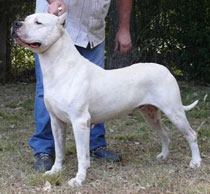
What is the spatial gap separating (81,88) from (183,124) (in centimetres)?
113

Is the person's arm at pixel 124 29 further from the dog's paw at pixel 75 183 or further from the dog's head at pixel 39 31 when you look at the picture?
the dog's paw at pixel 75 183

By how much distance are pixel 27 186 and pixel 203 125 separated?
10.8ft

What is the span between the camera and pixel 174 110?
457 cm

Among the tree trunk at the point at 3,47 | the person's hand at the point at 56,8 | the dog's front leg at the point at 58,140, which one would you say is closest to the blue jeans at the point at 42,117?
the dog's front leg at the point at 58,140

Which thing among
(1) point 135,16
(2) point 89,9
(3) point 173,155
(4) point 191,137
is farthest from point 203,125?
(1) point 135,16

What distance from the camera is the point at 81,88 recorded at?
162 inches

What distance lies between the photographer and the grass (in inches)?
159

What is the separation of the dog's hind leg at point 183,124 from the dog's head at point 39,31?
1.28 metres

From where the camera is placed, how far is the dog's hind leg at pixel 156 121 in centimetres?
494

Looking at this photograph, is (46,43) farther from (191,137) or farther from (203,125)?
(203,125)

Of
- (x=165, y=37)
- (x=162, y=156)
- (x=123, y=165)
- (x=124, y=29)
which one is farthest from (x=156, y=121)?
(x=165, y=37)

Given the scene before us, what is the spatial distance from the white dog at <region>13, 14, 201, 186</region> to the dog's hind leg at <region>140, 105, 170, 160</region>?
0.31 m

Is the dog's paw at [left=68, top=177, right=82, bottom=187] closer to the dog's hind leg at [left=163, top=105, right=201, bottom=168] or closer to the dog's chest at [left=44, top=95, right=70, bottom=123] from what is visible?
the dog's chest at [left=44, top=95, right=70, bottom=123]

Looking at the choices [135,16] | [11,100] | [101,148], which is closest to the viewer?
[101,148]
